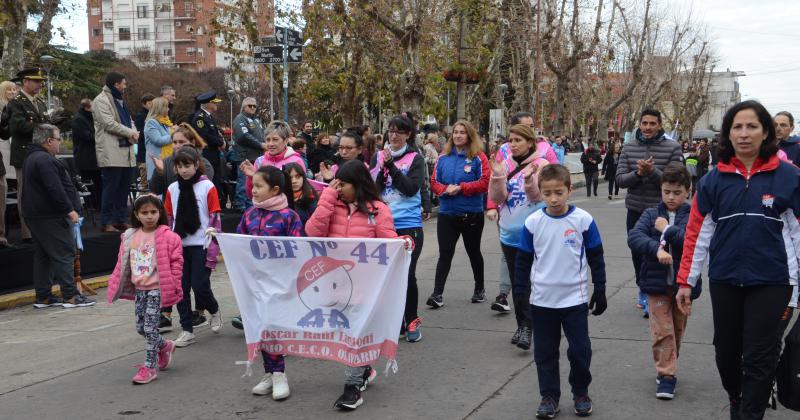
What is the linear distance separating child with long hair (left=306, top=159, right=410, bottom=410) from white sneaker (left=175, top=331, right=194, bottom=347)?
2123mm

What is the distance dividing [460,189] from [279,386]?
10.0ft

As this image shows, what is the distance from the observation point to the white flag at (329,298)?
222 inches

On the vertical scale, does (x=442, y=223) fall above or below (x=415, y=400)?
above

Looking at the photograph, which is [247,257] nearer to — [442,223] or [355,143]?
[355,143]

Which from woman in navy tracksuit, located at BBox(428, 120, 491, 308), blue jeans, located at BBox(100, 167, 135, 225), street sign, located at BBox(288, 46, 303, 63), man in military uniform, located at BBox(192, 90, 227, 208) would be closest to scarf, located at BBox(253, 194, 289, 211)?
woman in navy tracksuit, located at BBox(428, 120, 491, 308)

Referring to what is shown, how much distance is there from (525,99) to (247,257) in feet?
114

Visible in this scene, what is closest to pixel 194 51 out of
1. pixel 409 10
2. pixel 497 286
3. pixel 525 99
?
pixel 525 99

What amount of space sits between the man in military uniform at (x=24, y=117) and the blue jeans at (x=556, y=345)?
284 inches

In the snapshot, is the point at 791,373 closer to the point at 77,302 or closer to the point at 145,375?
the point at 145,375

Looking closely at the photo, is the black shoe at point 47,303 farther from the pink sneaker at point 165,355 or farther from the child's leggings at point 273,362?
the child's leggings at point 273,362

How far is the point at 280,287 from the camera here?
19.0ft

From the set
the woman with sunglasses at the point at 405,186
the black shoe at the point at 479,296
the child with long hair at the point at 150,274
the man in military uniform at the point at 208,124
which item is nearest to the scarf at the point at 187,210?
the child with long hair at the point at 150,274

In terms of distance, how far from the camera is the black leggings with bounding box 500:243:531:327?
Answer: 5.51 m

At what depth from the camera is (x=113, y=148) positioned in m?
11.6
